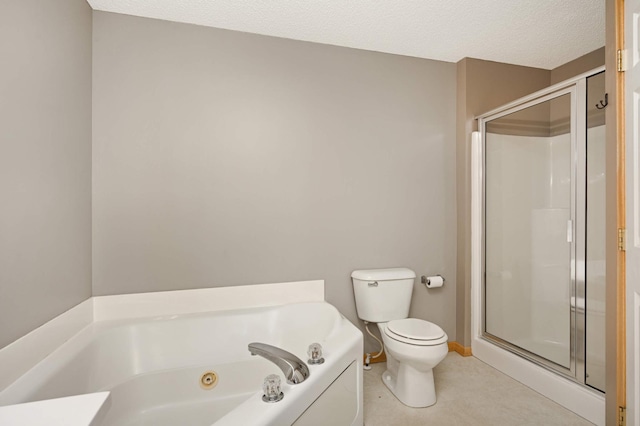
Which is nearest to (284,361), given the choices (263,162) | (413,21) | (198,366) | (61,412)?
(61,412)

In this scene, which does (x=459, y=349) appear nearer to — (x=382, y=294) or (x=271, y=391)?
(x=382, y=294)

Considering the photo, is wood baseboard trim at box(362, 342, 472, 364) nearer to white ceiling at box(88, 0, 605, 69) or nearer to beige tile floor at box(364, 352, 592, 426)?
beige tile floor at box(364, 352, 592, 426)

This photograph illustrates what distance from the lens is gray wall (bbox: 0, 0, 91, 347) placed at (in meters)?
1.22

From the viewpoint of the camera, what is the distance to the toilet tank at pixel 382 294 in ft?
7.45

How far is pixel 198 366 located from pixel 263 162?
1300 mm

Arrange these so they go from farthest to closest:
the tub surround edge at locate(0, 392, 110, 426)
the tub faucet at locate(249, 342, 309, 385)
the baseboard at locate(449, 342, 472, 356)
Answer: the baseboard at locate(449, 342, 472, 356), the tub faucet at locate(249, 342, 309, 385), the tub surround edge at locate(0, 392, 110, 426)

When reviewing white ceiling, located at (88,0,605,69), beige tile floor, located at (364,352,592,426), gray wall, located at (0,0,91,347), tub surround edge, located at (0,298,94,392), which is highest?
white ceiling, located at (88,0,605,69)

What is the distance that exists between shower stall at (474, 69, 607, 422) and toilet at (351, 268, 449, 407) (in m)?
0.76

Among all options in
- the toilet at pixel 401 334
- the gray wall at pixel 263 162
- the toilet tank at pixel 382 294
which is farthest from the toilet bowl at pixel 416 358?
the gray wall at pixel 263 162

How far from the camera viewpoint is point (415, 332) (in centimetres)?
196

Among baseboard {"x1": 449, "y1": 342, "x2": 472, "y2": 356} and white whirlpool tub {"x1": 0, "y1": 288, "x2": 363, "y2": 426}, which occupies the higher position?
white whirlpool tub {"x1": 0, "y1": 288, "x2": 363, "y2": 426}

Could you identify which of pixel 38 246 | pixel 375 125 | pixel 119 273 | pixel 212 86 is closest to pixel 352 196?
pixel 375 125

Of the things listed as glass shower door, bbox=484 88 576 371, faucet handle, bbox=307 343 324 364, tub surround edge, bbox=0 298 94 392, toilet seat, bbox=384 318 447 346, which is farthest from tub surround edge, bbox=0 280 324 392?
glass shower door, bbox=484 88 576 371

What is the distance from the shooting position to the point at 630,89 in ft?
4.84
